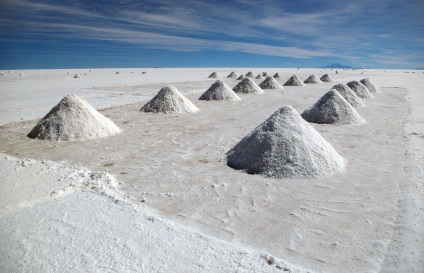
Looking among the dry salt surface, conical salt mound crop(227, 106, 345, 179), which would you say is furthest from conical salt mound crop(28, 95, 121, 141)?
conical salt mound crop(227, 106, 345, 179)

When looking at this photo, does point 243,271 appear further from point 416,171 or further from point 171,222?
point 416,171

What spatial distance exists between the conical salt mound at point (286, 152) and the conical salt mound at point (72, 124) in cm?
313

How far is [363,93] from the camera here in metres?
13.5

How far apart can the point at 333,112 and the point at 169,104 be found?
15.1 ft

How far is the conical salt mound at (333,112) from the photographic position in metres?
7.95

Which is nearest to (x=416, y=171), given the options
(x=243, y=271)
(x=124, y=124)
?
(x=243, y=271)

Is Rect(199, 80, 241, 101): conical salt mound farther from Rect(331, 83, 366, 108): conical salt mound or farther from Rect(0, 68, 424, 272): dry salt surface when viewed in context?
Rect(0, 68, 424, 272): dry salt surface

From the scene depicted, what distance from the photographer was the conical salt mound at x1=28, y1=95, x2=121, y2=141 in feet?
21.1

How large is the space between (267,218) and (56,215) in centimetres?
202

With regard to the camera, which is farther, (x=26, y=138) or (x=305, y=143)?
(x=26, y=138)

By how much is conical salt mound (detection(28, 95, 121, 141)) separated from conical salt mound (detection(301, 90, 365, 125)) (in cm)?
479

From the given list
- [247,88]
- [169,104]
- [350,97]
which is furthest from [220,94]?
[350,97]

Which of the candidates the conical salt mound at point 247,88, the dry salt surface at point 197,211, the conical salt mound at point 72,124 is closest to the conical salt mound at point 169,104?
the conical salt mound at point 72,124

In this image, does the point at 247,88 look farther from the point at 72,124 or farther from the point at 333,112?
the point at 72,124
